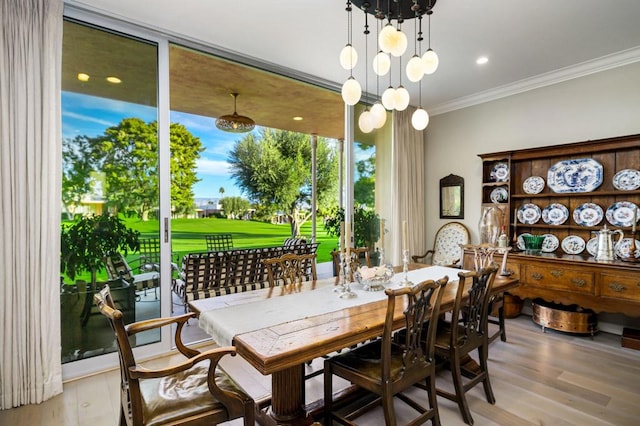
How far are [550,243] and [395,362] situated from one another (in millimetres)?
3154

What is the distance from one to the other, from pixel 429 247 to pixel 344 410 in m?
3.57

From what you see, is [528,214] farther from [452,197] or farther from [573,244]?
[452,197]

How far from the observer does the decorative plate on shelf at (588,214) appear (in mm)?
3627

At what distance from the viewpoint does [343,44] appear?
3.27 meters

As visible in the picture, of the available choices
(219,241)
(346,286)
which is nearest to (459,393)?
(346,286)

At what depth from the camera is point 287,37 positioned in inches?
124

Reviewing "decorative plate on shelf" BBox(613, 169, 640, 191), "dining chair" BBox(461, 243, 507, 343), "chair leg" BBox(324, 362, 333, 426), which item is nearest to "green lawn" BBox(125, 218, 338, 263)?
"dining chair" BBox(461, 243, 507, 343)

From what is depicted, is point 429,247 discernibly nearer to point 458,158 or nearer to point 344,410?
point 458,158

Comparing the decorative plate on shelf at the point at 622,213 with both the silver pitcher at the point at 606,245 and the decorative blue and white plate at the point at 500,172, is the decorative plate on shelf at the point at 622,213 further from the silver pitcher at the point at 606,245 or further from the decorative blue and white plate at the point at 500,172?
the decorative blue and white plate at the point at 500,172

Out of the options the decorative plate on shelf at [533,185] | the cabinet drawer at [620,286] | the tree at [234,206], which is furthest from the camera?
the tree at [234,206]

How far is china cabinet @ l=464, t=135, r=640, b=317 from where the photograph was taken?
3.21 metres

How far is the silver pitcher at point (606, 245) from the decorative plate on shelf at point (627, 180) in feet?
1.48

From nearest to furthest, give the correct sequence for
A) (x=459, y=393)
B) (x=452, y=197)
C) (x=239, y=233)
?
1. (x=459, y=393)
2. (x=452, y=197)
3. (x=239, y=233)

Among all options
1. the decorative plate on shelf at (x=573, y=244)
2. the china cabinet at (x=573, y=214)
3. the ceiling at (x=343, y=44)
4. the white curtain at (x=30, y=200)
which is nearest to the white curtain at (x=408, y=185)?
the ceiling at (x=343, y=44)
